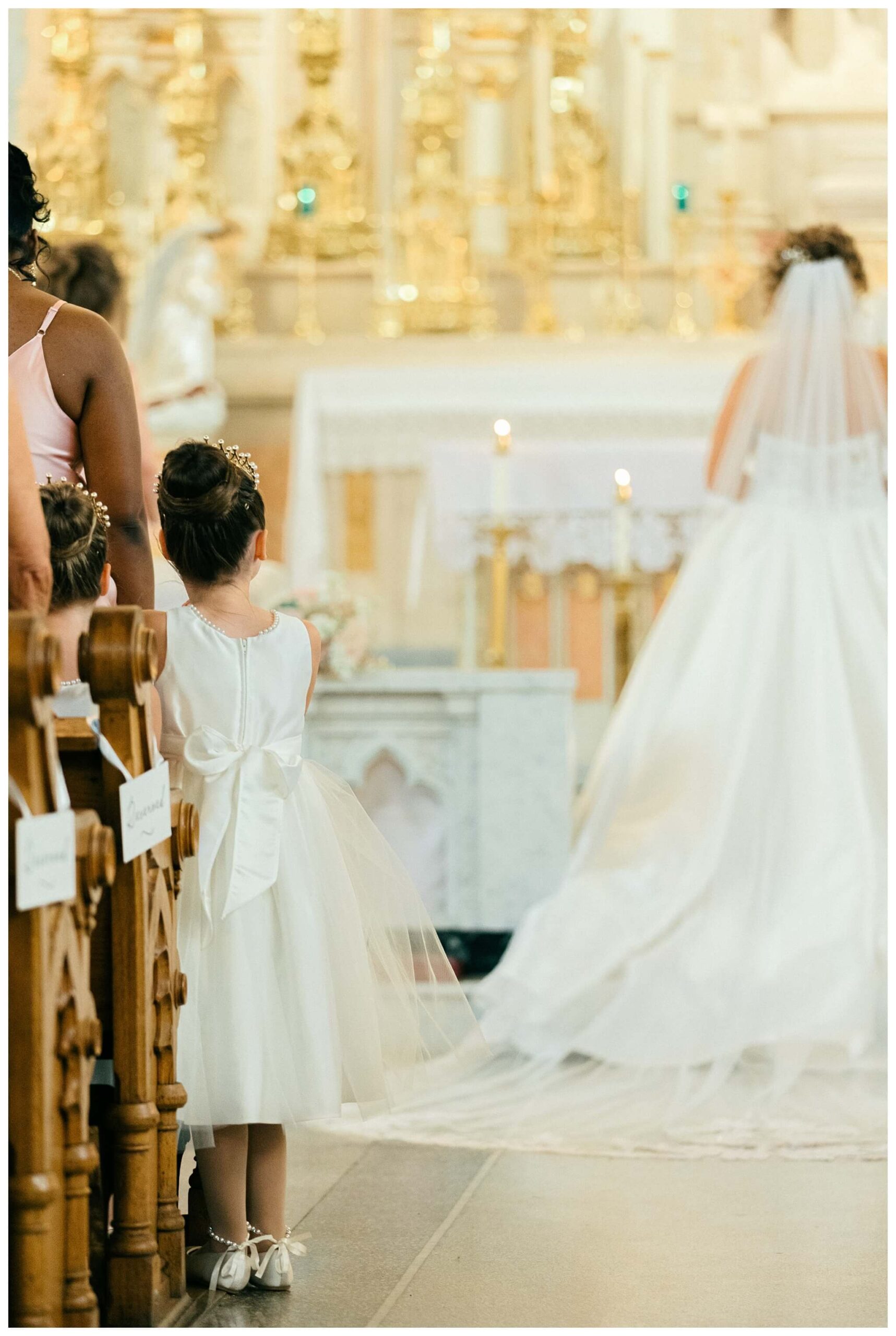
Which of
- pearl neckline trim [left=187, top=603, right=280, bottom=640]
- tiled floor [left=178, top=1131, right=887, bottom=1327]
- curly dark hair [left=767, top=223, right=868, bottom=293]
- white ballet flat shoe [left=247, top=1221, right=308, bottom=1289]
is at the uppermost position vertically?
curly dark hair [left=767, top=223, right=868, bottom=293]

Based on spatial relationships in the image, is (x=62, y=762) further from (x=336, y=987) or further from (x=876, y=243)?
(x=876, y=243)

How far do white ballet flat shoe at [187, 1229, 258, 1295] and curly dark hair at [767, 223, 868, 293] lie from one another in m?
3.68

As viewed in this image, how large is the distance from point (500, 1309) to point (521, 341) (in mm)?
5152

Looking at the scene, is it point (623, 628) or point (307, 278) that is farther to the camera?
point (307, 278)

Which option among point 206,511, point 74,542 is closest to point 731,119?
point 206,511

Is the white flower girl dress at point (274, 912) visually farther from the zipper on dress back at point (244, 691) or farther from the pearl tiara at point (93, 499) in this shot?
the pearl tiara at point (93, 499)

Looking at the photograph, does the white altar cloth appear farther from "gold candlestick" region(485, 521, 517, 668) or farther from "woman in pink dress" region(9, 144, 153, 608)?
"woman in pink dress" region(9, 144, 153, 608)

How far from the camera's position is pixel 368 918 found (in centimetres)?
309

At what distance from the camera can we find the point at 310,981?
2.94 metres

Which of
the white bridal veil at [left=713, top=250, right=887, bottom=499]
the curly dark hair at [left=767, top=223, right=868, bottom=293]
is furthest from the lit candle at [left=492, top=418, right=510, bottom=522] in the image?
the curly dark hair at [left=767, top=223, right=868, bottom=293]

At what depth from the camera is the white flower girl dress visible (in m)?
2.90

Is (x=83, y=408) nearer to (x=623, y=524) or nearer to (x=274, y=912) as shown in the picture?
(x=274, y=912)

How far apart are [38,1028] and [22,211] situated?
1297 mm

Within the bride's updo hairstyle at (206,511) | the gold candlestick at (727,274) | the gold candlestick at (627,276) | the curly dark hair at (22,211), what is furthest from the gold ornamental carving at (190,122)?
the bride's updo hairstyle at (206,511)
